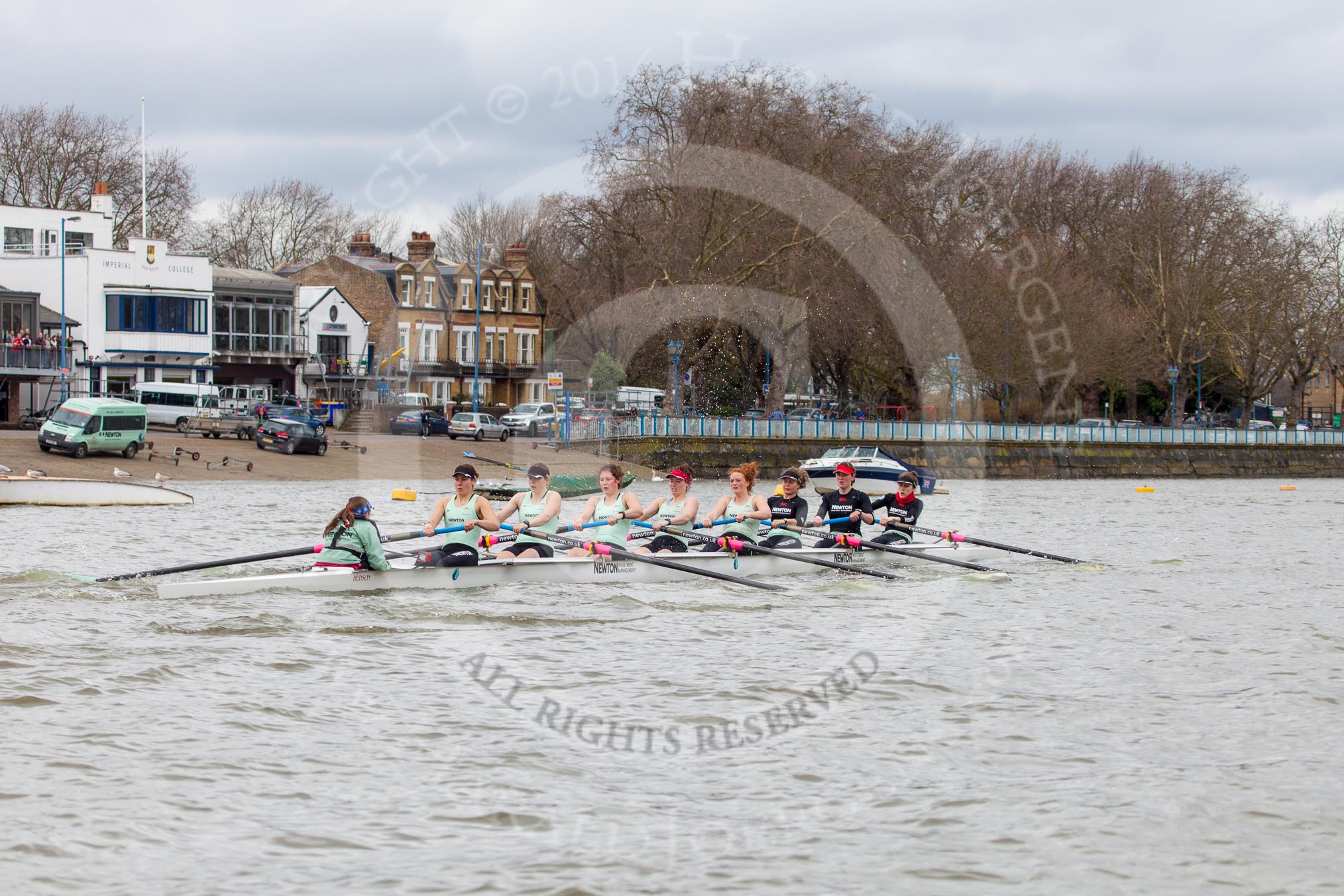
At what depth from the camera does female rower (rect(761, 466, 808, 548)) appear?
18094mm

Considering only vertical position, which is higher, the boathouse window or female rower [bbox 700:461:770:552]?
the boathouse window

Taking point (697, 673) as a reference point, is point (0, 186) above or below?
above

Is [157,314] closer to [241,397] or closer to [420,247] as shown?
[241,397]

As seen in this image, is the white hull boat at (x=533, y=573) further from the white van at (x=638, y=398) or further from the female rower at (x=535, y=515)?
the white van at (x=638, y=398)

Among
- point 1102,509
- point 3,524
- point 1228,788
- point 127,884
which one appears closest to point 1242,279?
point 1102,509

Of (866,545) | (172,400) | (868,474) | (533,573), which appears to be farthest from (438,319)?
(533,573)

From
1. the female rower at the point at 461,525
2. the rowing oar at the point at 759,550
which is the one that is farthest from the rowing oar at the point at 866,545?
the female rower at the point at 461,525

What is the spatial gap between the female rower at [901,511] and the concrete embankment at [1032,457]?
2450cm

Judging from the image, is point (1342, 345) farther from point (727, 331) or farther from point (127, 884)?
point (127, 884)

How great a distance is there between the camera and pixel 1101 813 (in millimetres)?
8555

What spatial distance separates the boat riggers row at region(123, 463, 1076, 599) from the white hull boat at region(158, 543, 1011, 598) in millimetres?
14

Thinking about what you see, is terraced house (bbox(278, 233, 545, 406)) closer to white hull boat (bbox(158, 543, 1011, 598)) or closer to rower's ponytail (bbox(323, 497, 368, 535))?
white hull boat (bbox(158, 543, 1011, 598))

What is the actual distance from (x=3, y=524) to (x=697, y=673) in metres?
16.5

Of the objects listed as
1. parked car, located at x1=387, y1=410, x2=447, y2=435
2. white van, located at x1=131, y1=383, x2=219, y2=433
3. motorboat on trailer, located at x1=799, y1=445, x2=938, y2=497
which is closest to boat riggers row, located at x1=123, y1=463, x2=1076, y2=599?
motorboat on trailer, located at x1=799, y1=445, x2=938, y2=497
